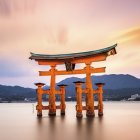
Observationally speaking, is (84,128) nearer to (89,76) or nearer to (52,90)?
(89,76)

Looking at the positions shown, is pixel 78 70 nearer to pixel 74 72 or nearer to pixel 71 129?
pixel 74 72

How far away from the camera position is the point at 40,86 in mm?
23812

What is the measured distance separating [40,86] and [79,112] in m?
4.19

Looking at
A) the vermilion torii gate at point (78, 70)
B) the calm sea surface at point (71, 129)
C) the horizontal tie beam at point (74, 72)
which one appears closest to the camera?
the calm sea surface at point (71, 129)

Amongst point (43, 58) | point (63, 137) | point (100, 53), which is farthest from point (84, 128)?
point (43, 58)

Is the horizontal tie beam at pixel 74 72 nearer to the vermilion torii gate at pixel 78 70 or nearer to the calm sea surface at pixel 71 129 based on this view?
the vermilion torii gate at pixel 78 70

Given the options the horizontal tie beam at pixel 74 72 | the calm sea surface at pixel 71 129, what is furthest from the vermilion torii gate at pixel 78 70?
the calm sea surface at pixel 71 129

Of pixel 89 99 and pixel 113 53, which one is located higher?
pixel 113 53

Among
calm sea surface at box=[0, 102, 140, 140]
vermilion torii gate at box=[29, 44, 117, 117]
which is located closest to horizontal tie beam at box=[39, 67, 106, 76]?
vermilion torii gate at box=[29, 44, 117, 117]

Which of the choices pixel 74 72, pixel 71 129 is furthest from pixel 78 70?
pixel 71 129

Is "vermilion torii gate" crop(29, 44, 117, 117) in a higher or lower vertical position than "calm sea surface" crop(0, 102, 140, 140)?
higher

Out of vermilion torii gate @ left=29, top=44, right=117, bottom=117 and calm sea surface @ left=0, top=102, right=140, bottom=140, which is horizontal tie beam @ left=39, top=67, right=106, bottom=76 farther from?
calm sea surface @ left=0, top=102, right=140, bottom=140

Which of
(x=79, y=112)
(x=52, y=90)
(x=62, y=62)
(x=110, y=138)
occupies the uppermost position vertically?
(x=62, y=62)

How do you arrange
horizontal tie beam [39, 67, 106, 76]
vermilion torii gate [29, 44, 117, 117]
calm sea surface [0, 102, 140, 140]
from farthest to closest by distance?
vermilion torii gate [29, 44, 117, 117], horizontal tie beam [39, 67, 106, 76], calm sea surface [0, 102, 140, 140]
